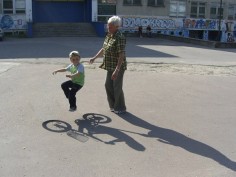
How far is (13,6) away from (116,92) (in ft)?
94.1

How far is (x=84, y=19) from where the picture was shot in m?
35.6

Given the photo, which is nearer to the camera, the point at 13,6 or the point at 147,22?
the point at 13,6

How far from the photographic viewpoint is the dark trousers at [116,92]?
6.34 m

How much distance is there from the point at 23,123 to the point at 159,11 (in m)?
32.7

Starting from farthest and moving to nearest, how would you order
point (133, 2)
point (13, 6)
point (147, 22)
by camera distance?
point (147, 22)
point (133, 2)
point (13, 6)

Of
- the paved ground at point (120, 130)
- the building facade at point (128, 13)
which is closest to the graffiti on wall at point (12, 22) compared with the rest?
the building facade at point (128, 13)

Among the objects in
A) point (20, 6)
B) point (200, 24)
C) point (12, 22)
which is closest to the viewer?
point (12, 22)

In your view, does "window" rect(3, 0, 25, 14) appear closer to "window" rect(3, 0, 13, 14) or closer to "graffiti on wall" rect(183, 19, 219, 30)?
"window" rect(3, 0, 13, 14)

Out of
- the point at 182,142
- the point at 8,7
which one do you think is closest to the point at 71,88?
the point at 182,142

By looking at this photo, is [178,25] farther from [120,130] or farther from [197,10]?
[120,130]

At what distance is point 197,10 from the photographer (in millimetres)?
39688

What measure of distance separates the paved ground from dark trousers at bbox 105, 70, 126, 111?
0.74 feet

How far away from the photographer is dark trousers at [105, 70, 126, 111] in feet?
20.8

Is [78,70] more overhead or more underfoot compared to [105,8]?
more underfoot
